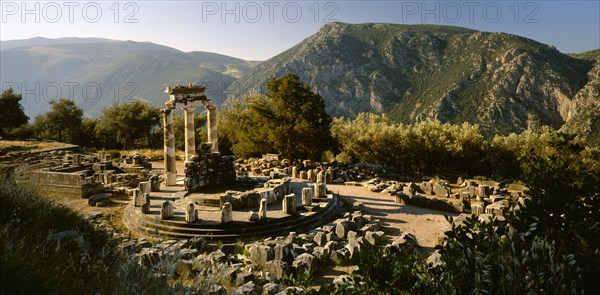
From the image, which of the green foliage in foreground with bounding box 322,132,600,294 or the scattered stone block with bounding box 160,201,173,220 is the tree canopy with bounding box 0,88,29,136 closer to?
the scattered stone block with bounding box 160,201,173,220

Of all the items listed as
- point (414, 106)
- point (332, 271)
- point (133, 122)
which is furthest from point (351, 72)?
point (332, 271)

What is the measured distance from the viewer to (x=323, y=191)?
782 inches

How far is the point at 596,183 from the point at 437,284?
2869 millimetres

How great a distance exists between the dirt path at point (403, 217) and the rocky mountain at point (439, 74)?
53.4 metres

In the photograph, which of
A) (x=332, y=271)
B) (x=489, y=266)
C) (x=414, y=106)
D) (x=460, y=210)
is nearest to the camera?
(x=489, y=266)

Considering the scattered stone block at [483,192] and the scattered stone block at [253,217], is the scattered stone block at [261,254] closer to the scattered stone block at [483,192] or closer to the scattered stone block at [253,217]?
the scattered stone block at [253,217]

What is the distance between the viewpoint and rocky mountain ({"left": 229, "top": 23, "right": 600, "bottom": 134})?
2908 inches

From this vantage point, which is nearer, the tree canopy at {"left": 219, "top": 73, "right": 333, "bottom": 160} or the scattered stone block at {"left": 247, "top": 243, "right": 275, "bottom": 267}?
the scattered stone block at {"left": 247, "top": 243, "right": 275, "bottom": 267}

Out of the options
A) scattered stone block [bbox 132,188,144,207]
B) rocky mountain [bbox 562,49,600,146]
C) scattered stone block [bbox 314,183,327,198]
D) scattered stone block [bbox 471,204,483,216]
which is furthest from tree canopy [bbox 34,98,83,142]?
rocky mountain [bbox 562,49,600,146]

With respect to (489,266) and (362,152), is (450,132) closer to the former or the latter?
(362,152)

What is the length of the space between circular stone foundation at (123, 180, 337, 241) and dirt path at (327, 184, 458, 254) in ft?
8.22

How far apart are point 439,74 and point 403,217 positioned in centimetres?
8448

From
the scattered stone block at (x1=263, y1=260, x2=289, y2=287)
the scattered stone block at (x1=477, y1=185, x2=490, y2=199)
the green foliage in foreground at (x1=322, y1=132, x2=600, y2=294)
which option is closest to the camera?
the green foliage in foreground at (x1=322, y1=132, x2=600, y2=294)

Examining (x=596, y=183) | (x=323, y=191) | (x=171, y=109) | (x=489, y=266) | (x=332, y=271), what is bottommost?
(x=332, y=271)
